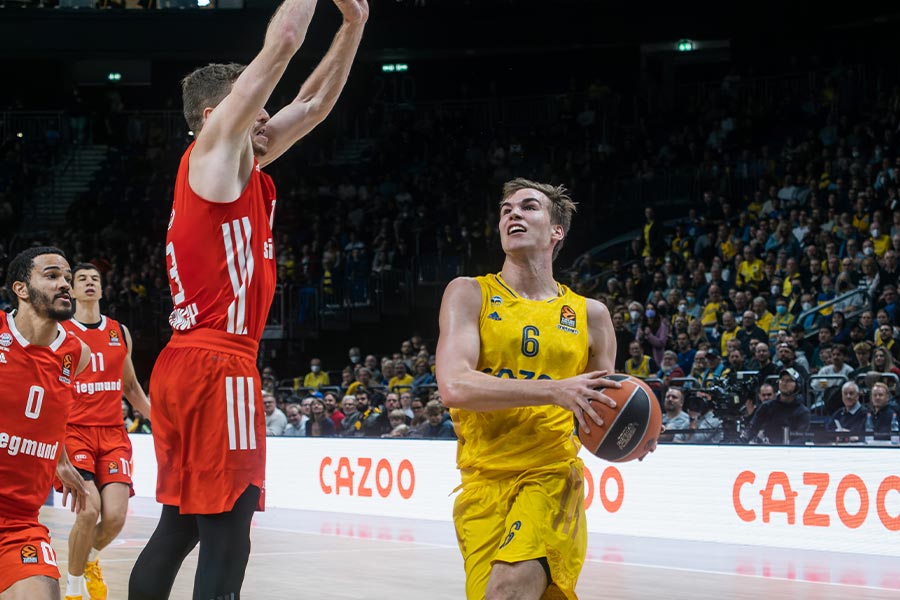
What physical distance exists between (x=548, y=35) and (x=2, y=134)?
1271 centimetres

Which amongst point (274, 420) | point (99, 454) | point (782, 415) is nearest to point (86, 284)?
point (99, 454)

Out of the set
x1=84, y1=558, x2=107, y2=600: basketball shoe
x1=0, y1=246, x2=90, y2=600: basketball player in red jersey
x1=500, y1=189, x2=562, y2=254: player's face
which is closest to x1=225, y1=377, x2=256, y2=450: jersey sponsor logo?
x1=500, y1=189, x2=562, y2=254: player's face

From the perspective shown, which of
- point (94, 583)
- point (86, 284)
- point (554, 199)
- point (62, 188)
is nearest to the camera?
point (554, 199)

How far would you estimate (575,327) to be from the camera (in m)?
4.89

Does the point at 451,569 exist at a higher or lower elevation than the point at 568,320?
lower

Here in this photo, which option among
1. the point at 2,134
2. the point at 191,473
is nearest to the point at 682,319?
the point at 191,473

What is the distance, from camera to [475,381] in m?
4.36

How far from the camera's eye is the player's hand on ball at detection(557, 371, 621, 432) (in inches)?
154

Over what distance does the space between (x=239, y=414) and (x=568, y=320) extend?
1.45 m

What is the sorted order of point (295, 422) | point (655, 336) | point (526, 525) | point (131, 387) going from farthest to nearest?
point (295, 422), point (655, 336), point (131, 387), point (526, 525)

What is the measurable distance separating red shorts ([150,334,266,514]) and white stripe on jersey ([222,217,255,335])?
12 centimetres

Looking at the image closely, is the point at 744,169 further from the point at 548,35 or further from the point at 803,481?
the point at 803,481

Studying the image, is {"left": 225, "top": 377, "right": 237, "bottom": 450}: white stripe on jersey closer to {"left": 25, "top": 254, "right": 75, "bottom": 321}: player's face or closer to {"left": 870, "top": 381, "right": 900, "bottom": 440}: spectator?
{"left": 25, "top": 254, "right": 75, "bottom": 321}: player's face

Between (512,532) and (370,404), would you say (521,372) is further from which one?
(370,404)
